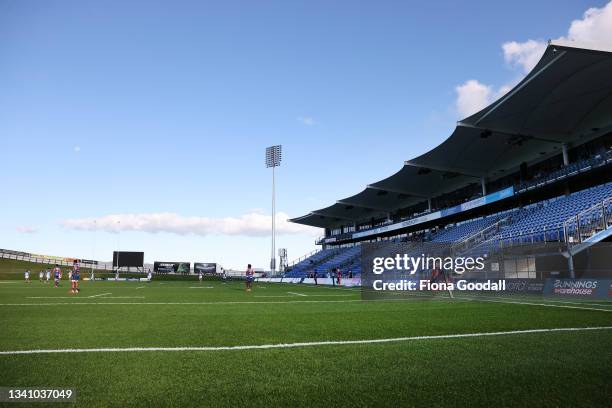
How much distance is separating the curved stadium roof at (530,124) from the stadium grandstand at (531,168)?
2.8 inches

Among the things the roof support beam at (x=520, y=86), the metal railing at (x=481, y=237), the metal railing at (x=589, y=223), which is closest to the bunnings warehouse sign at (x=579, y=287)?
the metal railing at (x=589, y=223)

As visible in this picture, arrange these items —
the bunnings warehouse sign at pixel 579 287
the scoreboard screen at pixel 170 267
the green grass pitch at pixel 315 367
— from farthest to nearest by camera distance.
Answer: the scoreboard screen at pixel 170 267 → the bunnings warehouse sign at pixel 579 287 → the green grass pitch at pixel 315 367

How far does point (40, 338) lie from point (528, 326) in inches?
368

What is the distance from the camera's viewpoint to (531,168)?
3906 centimetres

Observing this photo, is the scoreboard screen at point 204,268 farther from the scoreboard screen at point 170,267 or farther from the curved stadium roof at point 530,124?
the curved stadium roof at point 530,124

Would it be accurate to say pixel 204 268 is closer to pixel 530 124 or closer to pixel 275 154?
pixel 275 154

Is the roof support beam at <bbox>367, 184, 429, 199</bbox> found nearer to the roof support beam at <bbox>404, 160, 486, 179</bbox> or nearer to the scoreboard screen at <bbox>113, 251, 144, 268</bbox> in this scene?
the roof support beam at <bbox>404, 160, 486, 179</bbox>

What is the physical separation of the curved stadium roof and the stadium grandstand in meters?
0.07

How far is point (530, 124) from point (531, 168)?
29.8ft

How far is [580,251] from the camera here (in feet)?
72.3

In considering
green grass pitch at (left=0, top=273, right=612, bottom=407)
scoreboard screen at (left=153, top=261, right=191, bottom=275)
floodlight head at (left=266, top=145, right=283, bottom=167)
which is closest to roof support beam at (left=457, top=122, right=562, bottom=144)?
green grass pitch at (left=0, top=273, right=612, bottom=407)

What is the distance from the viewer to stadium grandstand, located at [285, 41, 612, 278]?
23.3 m

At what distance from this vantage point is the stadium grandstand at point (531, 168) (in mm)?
23288

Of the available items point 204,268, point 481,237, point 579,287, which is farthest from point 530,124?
point 204,268
